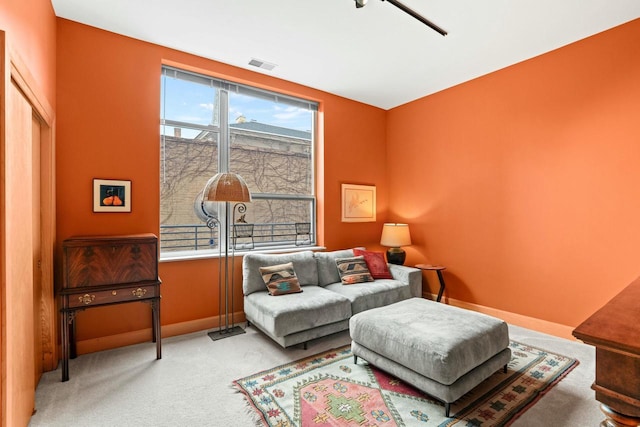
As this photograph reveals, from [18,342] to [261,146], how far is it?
9.64 ft

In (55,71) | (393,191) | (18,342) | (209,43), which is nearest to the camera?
(18,342)

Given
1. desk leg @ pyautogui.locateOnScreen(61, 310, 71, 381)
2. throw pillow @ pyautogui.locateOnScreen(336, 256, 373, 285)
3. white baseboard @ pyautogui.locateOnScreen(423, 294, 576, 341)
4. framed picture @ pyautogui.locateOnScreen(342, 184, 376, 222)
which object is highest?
framed picture @ pyautogui.locateOnScreen(342, 184, 376, 222)

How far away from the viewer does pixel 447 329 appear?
2.20 m

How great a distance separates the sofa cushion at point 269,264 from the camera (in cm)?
335

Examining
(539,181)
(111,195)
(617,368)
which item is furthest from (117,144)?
(539,181)

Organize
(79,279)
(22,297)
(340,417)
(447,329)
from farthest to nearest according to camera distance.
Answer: (79,279)
(447,329)
(340,417)
(22,297)

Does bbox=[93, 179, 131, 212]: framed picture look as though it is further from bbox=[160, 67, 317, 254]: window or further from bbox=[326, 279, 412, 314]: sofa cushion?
bbox=[326, 279, 412, 314]: sofa cushion

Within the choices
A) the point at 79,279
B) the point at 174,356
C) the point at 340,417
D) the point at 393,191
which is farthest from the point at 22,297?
the point at 393,191

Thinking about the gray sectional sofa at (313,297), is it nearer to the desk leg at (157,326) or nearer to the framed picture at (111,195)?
the desk leg at (157,326)

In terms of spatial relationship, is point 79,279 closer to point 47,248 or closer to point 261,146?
point 47,248

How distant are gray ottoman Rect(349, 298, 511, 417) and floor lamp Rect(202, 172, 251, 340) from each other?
4.99 ft

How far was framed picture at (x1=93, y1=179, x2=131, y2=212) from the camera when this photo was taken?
2.86 metres

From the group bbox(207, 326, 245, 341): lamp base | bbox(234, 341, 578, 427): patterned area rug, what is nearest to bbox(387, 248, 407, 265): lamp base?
bbox(234, 341, 578, 427): patterned area rug

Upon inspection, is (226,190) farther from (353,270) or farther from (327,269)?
(353,270)
